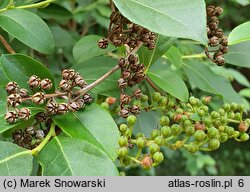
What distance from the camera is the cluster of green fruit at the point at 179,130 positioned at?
101 cm

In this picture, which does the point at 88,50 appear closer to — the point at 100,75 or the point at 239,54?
the point at 100,75

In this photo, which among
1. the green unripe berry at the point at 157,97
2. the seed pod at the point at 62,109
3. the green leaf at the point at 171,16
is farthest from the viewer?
the green unripe berry at the point at 157,97

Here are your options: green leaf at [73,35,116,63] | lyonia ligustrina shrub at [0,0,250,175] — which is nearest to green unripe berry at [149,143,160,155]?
lyonia ligustrina shrub at [0,0,250,175]

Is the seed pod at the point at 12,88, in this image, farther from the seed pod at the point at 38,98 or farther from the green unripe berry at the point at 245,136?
the green unripe berry at the point at 245,136

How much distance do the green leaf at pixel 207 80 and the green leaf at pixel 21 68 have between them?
73 cm

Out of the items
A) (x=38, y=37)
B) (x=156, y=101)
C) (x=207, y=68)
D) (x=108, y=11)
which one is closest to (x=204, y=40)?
(x=156, y=101)

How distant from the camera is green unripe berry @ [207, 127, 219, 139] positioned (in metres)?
1.10

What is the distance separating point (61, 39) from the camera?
1922 mm

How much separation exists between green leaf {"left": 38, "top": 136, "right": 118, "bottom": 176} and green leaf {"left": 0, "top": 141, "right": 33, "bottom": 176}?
3 centimetres

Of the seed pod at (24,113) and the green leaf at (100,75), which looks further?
the green leaf at (100,75)

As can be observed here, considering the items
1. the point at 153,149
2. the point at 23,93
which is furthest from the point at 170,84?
the point at 23,93

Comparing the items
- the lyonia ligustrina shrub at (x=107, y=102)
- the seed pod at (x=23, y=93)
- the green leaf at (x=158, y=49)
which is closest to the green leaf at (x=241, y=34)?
the lyonia ligustrina shrub at (x=107, y=102)

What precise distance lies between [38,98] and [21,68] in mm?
109

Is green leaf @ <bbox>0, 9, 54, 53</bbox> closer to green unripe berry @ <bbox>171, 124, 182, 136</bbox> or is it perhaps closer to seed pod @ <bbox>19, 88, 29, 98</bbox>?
seed pod @ <bbox>19, 88, 29, 98</bbox>
